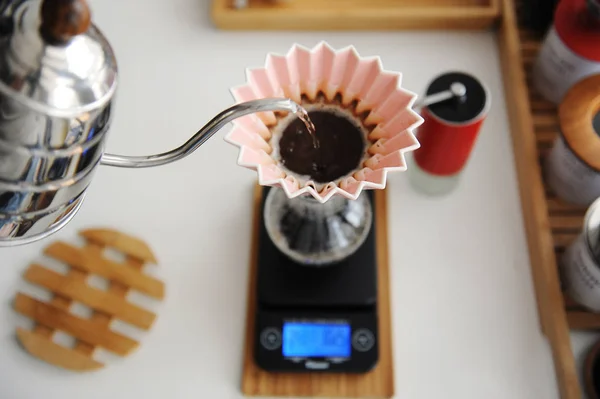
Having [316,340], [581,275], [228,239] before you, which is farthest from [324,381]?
[581,275]

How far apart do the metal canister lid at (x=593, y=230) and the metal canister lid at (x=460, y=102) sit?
161 millimetres

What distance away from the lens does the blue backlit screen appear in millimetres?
704

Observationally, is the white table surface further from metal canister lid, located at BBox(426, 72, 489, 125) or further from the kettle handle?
the kettle handle

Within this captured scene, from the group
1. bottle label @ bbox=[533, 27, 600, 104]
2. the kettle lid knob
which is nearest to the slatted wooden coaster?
the kettle lid knob

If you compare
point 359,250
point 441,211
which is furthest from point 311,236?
point 441,211

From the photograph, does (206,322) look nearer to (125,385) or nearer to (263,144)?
(125,385)

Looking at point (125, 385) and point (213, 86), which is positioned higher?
point (213, 86)

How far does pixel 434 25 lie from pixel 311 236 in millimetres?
389

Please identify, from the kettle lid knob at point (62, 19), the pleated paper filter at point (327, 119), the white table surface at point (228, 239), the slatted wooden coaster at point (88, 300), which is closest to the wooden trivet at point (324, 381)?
the white table surface at point (228, 239)

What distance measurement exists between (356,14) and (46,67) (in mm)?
598

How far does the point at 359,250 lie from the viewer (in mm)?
750

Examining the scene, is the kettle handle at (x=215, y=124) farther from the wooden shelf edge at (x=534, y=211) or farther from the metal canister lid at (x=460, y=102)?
the wooden shelf edge at (x=534, y=211)

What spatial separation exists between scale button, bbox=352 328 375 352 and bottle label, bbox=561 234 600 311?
25 centimetres

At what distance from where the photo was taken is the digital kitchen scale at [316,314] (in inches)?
27.7
